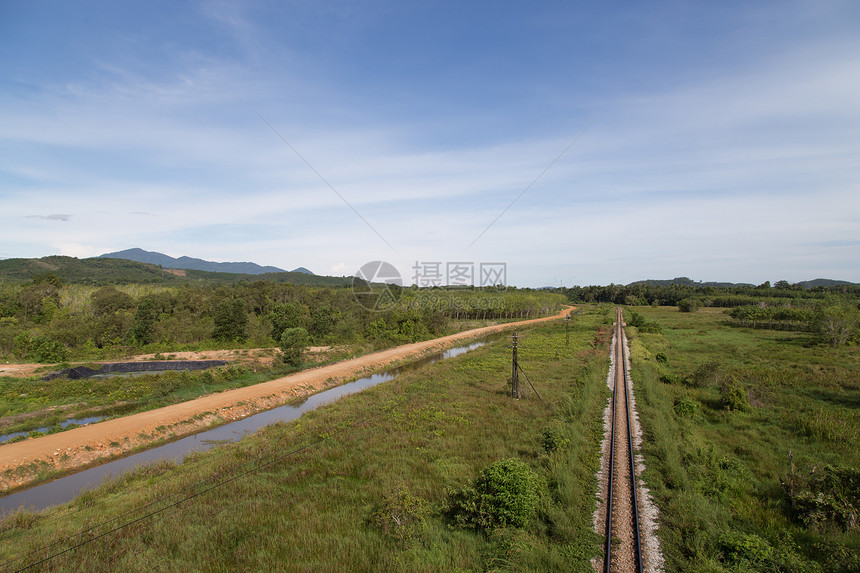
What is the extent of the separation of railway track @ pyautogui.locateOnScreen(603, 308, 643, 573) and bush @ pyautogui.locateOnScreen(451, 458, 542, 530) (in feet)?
6.61

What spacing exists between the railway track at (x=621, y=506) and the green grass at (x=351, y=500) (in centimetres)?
52

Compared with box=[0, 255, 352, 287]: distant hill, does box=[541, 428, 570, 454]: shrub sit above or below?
below

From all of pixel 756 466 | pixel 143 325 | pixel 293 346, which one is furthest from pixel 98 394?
pixel 756 466

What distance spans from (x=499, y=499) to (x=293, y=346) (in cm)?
3543

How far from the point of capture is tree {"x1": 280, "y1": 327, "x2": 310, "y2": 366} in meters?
40.8

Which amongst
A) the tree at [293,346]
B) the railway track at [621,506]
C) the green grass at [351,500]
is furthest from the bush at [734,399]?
the tree at [293,346]

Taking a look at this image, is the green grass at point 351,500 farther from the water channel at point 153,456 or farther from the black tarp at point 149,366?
the black tarp at point 149,366

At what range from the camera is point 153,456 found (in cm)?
1997

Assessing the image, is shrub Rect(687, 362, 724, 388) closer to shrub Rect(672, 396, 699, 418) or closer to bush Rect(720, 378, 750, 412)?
bush Rect(720, 378, 750, 412)

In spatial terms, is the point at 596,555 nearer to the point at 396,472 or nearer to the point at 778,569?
the point at 778,569

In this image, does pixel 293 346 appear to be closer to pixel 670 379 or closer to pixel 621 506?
pixel 670 379

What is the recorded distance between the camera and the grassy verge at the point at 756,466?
855 cm

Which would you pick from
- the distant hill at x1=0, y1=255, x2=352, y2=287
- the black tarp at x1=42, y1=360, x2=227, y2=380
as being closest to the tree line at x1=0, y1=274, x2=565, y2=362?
the black tarp at x1=42, y1=360, x2=227, y2=380

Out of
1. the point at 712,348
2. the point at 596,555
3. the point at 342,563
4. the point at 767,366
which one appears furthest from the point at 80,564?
the point at 712,348
